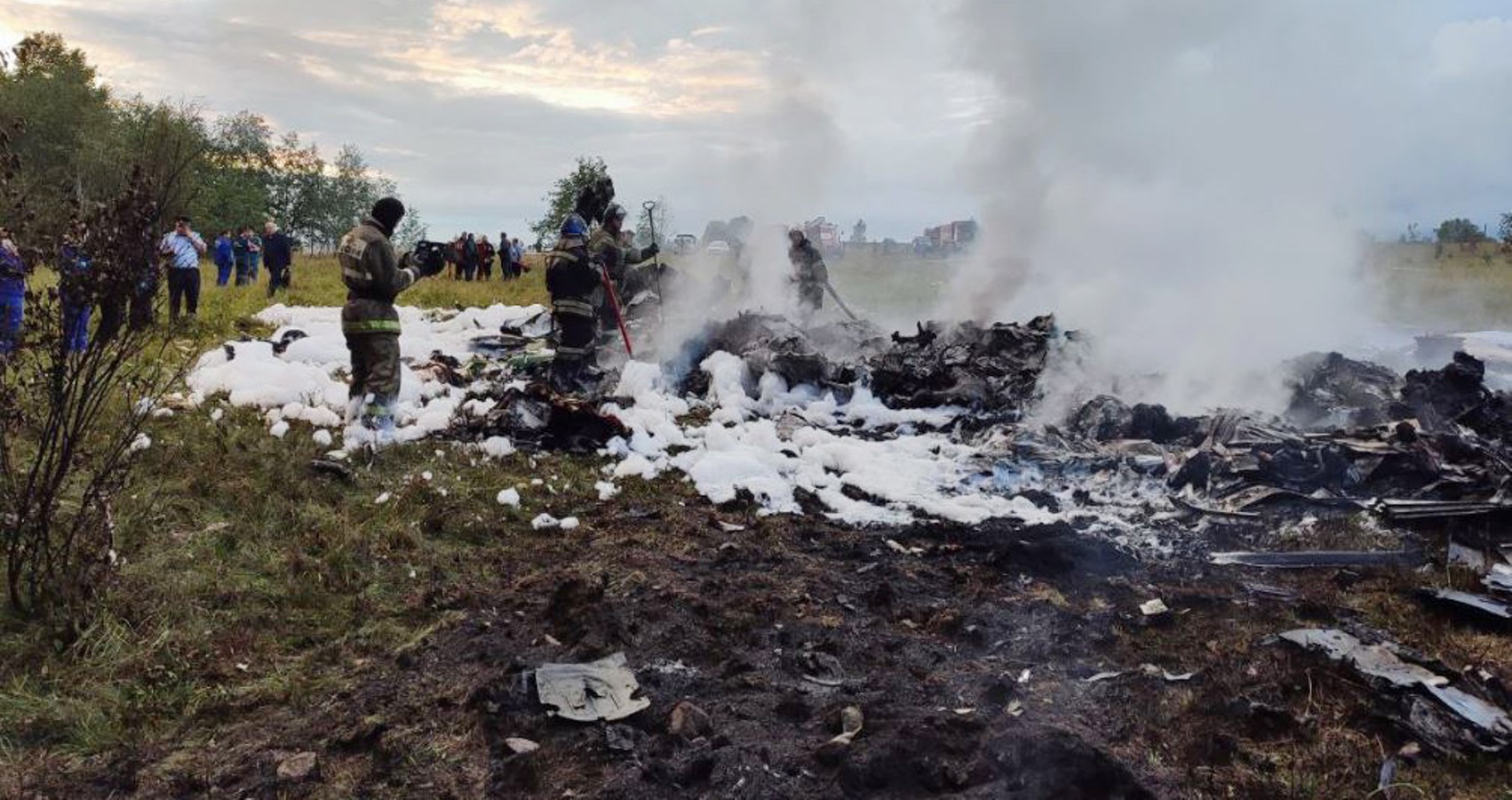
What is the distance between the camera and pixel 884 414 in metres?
9.71

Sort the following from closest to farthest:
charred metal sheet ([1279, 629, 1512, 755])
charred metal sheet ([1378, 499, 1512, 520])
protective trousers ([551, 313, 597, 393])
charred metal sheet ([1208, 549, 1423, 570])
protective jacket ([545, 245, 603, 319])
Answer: charred metal sheet ([1279, 629, 1512, 755]) < charred metal sheet ([1208, 549, 1423, 570]) < charred metal sheet ([1378, 499, 1512, 520]) < protective jacket ([545, 245, 603, 319]) < protective trousers ([551, 313, 597, 393])

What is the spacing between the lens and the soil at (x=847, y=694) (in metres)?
3.11

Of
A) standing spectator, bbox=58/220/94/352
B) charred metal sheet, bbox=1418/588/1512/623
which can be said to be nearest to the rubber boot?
standing spectator, bbox=58/220/94/352

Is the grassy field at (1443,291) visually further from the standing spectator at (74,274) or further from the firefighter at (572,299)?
the standing spectator at (74,274)

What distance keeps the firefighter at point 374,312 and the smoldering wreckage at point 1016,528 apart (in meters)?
0.61

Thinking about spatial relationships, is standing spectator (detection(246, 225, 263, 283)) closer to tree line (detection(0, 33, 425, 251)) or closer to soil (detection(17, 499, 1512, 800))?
tree line (detection(0, 33, 425, 251))

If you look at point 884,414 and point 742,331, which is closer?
point 884,414

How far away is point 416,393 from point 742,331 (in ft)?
14.7

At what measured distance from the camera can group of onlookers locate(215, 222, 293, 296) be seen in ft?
52.7

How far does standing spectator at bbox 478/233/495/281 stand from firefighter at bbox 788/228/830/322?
38.4ft

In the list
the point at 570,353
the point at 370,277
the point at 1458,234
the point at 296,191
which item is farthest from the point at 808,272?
the point at 296,191

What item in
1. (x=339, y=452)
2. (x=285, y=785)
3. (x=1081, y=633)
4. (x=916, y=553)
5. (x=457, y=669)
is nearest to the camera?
(x=285, y=785)

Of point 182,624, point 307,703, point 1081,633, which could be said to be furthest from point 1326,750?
point 182,624

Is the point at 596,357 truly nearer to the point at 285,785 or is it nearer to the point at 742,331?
the point at 742,331
